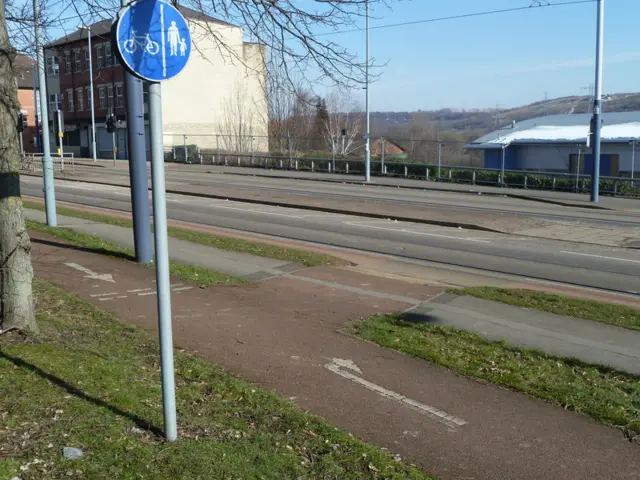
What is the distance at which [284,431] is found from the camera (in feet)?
15.9

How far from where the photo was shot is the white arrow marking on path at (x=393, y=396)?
17.5ft

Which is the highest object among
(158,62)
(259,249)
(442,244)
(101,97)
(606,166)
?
(101,97)

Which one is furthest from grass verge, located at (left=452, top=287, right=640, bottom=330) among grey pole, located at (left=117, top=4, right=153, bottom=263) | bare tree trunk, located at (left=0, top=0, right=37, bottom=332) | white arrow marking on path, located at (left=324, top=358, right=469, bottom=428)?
bare tree trunk, located at (left=0, top=0, right=37, bottom=332)

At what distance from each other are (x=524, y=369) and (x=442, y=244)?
10156mm

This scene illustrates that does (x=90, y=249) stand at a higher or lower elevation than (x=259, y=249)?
higher

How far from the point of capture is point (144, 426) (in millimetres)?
4711

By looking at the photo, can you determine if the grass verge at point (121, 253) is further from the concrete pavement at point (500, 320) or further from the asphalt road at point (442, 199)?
the asphalt road at point (442, 199)

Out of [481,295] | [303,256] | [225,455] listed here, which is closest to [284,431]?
[225,455]

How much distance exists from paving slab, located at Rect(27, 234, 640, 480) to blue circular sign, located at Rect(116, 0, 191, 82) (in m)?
2.85

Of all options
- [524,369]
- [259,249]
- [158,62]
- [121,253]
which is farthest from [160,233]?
[259,249]

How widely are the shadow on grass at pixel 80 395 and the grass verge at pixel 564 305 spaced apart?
6098 millimetres

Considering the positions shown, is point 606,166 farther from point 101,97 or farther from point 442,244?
point 101,97

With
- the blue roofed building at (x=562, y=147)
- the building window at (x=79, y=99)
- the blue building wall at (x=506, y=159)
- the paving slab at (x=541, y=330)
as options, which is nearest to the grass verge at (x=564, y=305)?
the paving slab at (x=541, y=330)

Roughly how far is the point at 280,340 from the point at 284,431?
8.37ft
